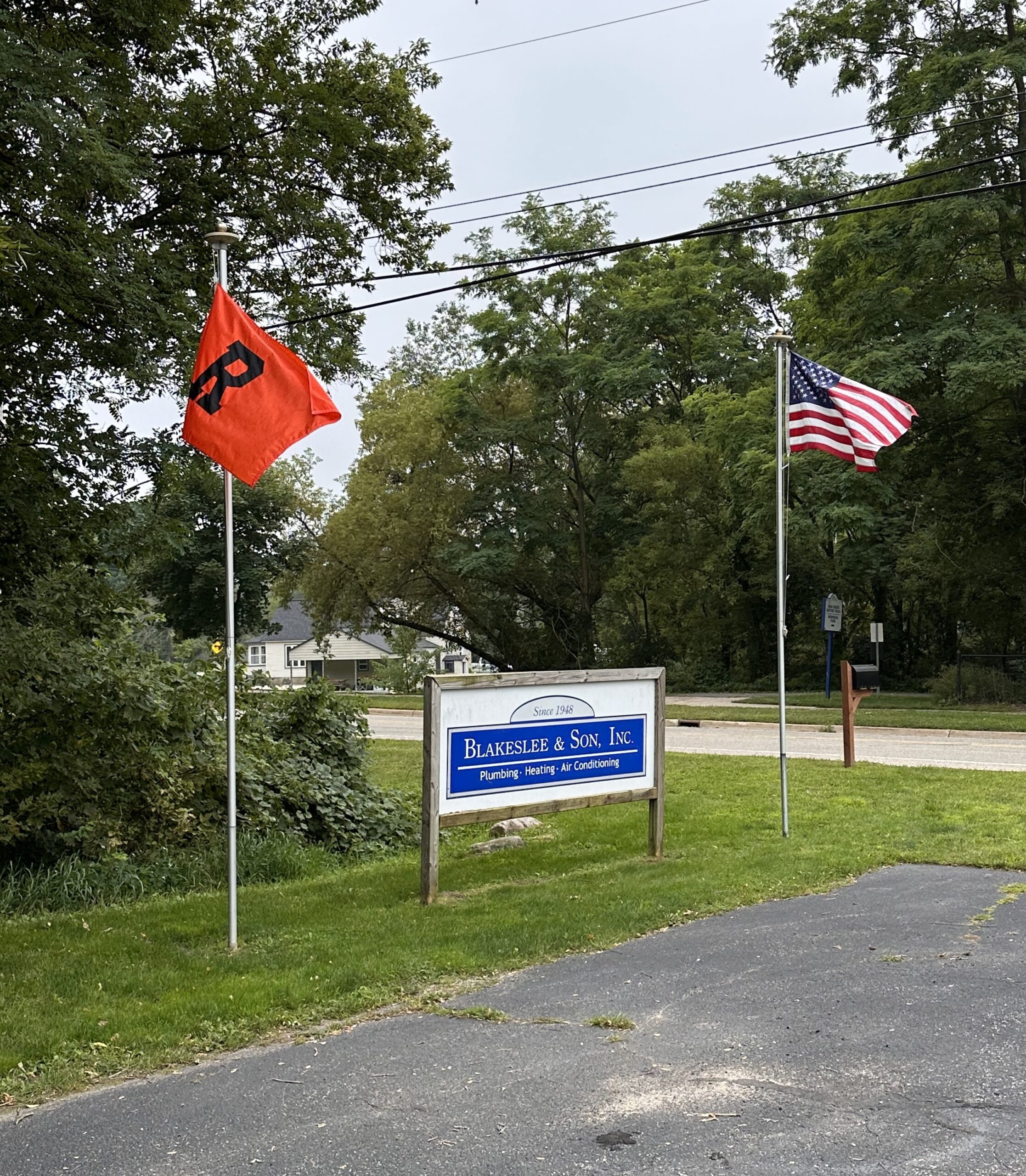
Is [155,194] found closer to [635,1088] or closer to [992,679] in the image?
[635,1088]

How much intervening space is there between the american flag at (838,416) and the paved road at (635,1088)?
191 inches

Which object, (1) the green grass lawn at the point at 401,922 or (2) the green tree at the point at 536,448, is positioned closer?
(1) the green grass lawn at the point at 401,922

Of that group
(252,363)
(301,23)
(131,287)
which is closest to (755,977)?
(252,363)

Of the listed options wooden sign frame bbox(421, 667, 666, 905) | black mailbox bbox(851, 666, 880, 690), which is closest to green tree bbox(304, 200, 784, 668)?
black mailbox bbox(851, 666, 880, 690)

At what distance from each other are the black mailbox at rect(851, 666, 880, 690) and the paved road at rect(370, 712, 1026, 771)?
3.52 ft

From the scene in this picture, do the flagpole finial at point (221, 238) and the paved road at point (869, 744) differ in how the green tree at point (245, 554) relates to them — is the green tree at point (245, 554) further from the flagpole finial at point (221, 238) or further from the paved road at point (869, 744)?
the flagpole finial at point (221, 238)

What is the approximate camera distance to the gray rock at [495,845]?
1004 centimetres

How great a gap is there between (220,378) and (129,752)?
307 centimetres

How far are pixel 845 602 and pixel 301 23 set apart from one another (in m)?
33.8

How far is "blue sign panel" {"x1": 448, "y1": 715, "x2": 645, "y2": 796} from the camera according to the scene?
27.2 ft

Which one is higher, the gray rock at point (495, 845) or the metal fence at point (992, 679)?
the metal fence at point (992, 679)

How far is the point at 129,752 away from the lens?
8.59 m

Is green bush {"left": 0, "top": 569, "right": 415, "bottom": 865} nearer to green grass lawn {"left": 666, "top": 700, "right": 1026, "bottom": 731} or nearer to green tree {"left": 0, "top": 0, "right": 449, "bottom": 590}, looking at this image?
green tree {"left": 0, "top": 0, "right": 449, "bottom": 590}

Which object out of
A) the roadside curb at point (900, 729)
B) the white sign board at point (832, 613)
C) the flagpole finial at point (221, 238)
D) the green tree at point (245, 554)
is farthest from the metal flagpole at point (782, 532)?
the green tree at point (245, 554)
